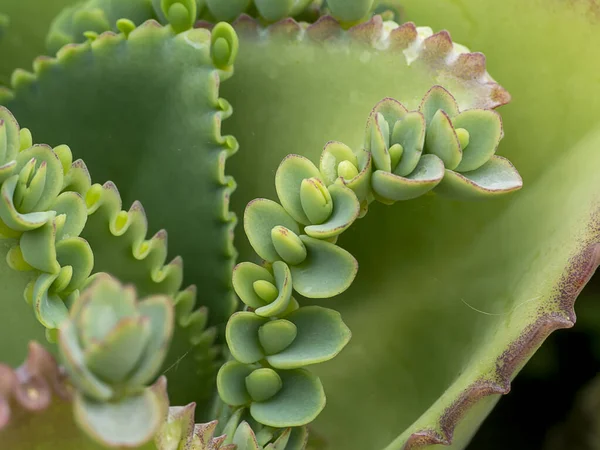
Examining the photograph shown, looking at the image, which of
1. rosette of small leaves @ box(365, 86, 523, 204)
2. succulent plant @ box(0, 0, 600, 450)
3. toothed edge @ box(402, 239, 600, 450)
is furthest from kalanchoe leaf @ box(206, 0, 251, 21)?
toothed edge @ box(402, 239, 600, 450)

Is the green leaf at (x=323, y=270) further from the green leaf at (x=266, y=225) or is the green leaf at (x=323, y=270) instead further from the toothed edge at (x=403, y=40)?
the toothed edge at (x=403, y=40)

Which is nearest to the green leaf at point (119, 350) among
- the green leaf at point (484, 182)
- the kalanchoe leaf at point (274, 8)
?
the green leaf at point (484, 182)

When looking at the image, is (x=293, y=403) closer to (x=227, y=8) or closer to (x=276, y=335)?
(x=276, y=335)

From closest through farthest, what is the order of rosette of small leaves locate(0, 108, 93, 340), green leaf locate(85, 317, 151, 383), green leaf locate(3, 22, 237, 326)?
green leaf locate(85, 317, 151, 383) → rosette of small leaves locate(0, 108, 93, 340) → green leaf locate(3, 22, 237, 326)

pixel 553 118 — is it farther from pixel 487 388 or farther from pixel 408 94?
pixel 487 388

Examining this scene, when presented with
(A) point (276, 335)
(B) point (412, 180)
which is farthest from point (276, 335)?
(B) point (412, 180)

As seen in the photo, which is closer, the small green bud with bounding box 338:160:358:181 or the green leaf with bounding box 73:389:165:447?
the green leaf with bounding box 73:389:165:447

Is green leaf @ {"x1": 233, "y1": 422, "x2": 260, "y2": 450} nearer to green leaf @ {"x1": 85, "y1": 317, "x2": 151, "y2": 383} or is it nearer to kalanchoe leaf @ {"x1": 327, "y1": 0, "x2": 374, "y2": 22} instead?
green leaf @ {"x1": 85, "y1": 317, "x2": 151, "y2": 383}
